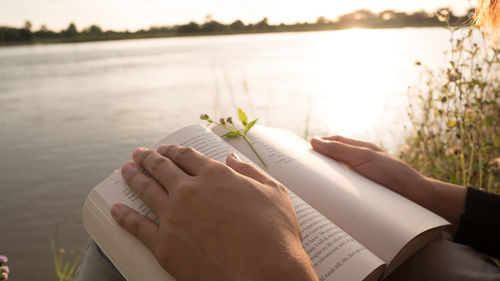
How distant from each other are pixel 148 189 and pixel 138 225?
0.28ft

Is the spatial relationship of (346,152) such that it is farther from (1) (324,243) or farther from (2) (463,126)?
(2) (463,126)

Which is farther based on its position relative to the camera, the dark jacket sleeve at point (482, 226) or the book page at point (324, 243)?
the dark jacket sleeve at point (482, 226)

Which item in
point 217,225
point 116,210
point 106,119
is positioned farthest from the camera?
point 106,119

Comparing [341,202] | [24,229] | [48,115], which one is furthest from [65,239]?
[48,115]

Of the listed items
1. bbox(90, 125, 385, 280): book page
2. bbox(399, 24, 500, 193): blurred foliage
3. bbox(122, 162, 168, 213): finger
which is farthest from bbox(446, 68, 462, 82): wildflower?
bbox(122, 162, 168, 213): finger

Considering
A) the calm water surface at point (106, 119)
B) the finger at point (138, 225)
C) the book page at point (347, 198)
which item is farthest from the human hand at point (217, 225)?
the calm water surface at point (106, 119)

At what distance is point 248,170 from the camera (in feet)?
2.68

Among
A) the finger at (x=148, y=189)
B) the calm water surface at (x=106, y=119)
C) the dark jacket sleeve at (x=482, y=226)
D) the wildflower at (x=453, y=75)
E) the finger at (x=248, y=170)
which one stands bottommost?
the calm water surface at (x=106, y=119)

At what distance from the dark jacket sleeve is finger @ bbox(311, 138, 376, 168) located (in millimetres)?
349

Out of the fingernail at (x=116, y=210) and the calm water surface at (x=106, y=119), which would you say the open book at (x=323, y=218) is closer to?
the fingernail at (x=116, y=210)

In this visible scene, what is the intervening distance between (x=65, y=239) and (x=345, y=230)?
12.4 ft

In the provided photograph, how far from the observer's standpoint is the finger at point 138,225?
0.68 meters

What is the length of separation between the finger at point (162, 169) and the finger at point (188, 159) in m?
0.02

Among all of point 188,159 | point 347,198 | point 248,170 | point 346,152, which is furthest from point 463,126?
point 188,159
